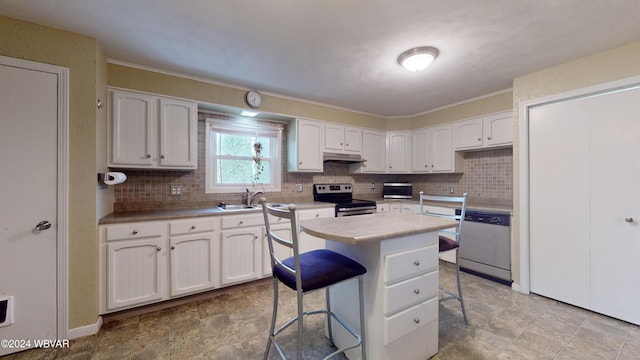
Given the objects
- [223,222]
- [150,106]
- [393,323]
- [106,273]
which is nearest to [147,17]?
[150,106]

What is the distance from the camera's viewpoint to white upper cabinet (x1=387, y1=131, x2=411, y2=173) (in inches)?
174

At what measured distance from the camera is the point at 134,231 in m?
2.23

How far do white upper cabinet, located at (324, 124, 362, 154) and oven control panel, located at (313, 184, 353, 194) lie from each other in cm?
59

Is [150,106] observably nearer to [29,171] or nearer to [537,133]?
[29,171]

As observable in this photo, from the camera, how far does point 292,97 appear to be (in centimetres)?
345

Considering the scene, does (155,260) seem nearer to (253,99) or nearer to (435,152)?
(253,99)

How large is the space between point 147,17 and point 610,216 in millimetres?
4157

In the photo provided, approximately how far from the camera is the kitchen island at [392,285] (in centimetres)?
146

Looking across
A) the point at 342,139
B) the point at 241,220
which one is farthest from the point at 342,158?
the point at 241,220

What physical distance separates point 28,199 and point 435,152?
4.64 metres

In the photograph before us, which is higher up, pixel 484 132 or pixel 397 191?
pixel 484 132

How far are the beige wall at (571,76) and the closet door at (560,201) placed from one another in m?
0.13

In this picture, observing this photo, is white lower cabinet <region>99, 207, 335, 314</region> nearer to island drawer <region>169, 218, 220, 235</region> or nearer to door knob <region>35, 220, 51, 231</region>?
island drawer <region>169, 218, 220, 235</region>

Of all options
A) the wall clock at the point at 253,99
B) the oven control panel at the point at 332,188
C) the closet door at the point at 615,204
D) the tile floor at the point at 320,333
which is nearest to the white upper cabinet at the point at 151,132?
the wall clock at the point at 253,99
